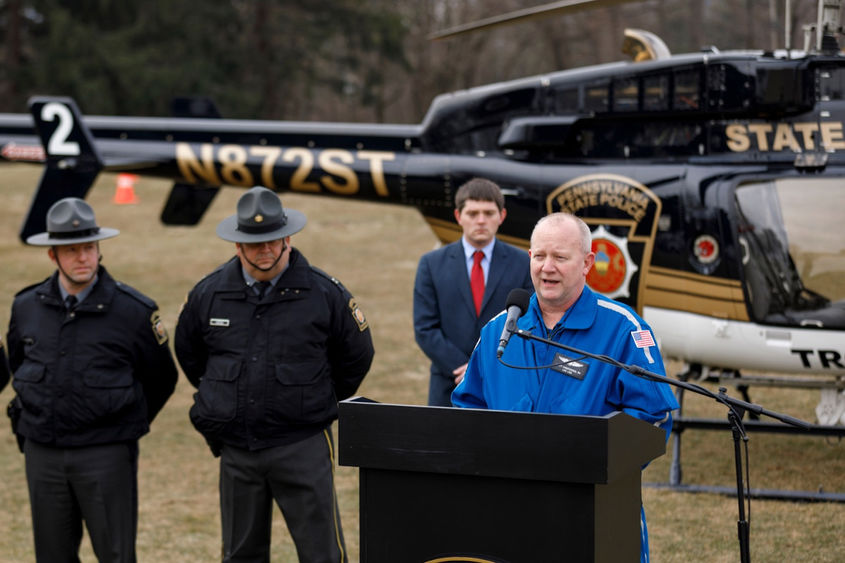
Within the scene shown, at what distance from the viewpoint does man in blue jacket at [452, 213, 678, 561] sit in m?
2.96

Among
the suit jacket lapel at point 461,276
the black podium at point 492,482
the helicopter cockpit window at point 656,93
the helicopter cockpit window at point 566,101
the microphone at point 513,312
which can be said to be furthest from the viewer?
the helicopter cockpit window at point 566,101

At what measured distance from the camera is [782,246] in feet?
20.5

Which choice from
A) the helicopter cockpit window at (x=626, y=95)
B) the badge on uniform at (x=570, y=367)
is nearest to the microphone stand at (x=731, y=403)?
the badge on uniform at (x=570, y=367)

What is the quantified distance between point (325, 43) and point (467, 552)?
32154 mm

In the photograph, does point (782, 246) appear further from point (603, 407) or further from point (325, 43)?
point (325, 43)

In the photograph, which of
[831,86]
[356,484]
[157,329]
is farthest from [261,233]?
[831,86]

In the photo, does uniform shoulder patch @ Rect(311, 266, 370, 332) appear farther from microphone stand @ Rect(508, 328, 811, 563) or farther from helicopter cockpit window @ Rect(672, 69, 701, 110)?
helicopter cockpit window @ Rect(672, 69, 701, 110)

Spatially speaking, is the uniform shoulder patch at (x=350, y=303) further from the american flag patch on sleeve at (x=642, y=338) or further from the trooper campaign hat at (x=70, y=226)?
the american flag patch on sleeve at (x=642, y=338)

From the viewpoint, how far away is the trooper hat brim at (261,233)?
4.20 metres

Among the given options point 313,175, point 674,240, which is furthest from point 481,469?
point 313,175

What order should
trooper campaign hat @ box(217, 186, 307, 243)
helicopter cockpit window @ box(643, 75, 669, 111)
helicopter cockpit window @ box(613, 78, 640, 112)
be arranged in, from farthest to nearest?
helicopter cockpit window @ box(613, 78, 640, 112), helicopter cockpit window @ box(643, 75, 669, 111), trooper campaign hat @ box(217, 186, 307, 243)

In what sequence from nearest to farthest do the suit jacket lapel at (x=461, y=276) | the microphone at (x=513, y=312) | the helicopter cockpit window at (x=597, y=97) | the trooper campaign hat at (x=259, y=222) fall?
the microphone at (x=513, y=312)
the trooper campaign hat at (x=259, y=222)
the suit jacket lapel at (x=461, y=276)
the helicopter cockpit window at (x=597, y=97)

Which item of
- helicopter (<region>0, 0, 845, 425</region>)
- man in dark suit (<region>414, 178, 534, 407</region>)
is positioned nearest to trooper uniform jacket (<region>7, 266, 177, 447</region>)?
man in dark suit (<region>414, 178, 534, 407</region>)

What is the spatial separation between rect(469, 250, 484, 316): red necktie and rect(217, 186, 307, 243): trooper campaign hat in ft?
3.30
